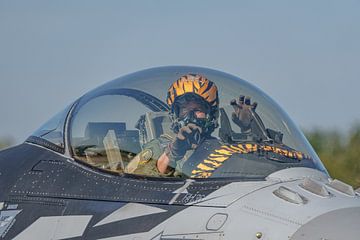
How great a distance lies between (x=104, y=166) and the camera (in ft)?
29.5

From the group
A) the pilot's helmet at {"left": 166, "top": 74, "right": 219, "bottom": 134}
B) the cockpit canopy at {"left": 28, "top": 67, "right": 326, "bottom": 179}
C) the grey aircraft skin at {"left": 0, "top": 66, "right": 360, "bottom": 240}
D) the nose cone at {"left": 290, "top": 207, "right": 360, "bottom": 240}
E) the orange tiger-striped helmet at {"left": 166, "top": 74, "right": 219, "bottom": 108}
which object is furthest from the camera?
the orange tiger-striped helmet at {"left": 166, "top": 74, "right": 219, "bottom": 108}

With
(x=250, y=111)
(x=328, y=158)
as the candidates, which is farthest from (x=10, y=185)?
(x=328, y=158)

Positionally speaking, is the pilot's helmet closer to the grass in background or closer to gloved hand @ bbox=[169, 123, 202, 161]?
gloved hand @ bbox=[169, 123, 202, 161]

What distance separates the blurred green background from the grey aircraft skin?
7.61m

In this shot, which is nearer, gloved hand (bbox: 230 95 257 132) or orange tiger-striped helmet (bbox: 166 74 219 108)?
gloved hand (bbox: 230 95 257 132)

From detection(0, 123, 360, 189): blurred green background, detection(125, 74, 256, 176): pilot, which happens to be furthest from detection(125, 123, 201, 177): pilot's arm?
detection(0, 123, 360, 189): blurred green background

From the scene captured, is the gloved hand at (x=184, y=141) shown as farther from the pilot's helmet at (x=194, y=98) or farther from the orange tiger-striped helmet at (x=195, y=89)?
the orange tiger-striped helmet at (x=195, y=89)

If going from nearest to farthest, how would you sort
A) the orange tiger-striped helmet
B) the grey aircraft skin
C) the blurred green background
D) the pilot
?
1. the grey aircraft skin
2. the pilot
3. the orange tiger-striped helmet
4. the blurred green background

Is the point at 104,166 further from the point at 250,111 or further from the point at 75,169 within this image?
the point at 250,111

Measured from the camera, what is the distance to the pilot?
28.4 ft

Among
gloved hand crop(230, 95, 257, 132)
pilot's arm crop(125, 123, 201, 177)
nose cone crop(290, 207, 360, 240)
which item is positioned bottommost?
nose cone crop(290, 207, 360, 240)

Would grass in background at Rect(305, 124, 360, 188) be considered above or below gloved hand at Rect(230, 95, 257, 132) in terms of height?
below

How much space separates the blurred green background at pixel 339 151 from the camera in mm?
19312

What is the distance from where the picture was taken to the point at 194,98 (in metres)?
9.00
